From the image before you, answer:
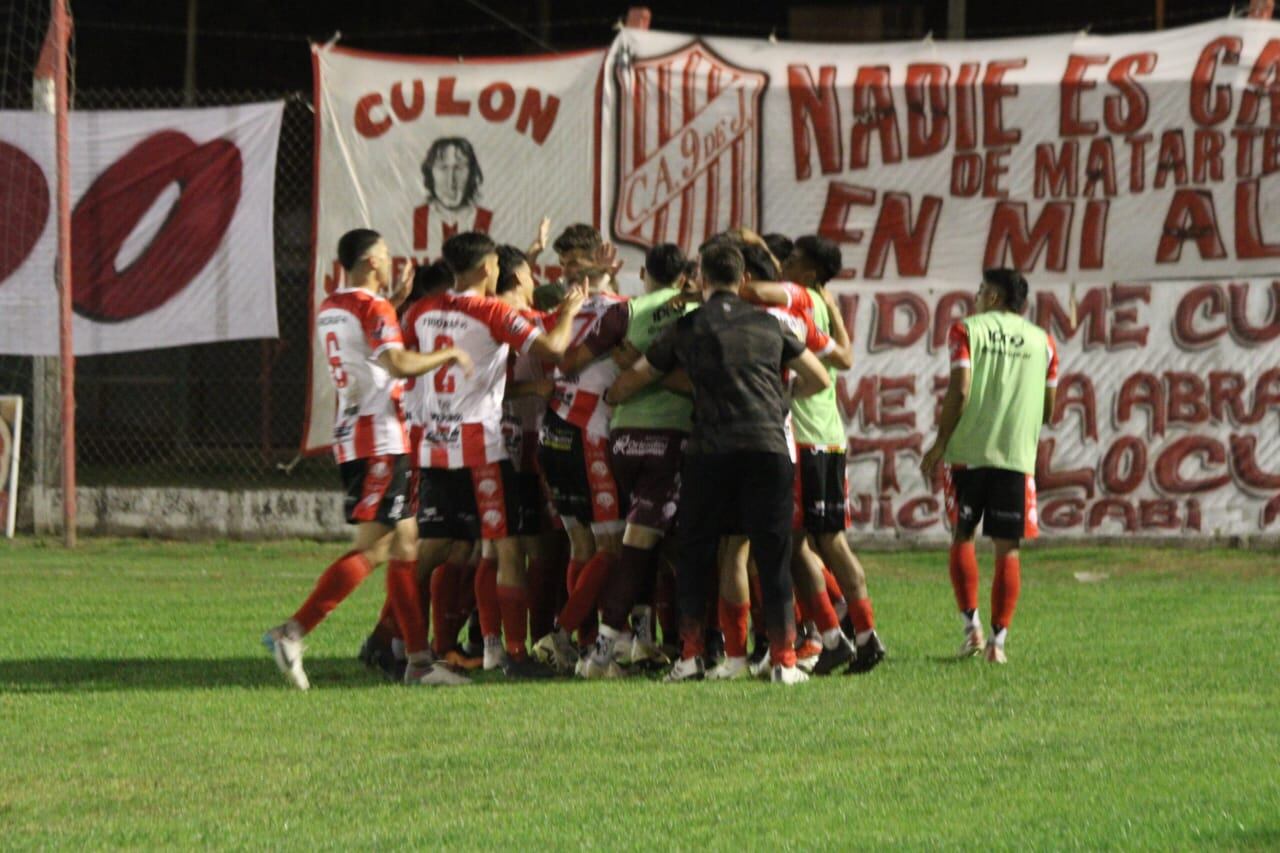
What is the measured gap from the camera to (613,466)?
9.82 metres

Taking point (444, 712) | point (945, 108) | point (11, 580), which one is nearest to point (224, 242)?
point (11, 580)

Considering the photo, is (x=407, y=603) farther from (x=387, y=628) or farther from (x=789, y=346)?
(x=789, y=346)

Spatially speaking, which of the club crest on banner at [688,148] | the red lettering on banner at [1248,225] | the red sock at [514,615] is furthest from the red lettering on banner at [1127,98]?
the red sock at [514,615]

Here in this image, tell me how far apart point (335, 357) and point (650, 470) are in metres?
1.52

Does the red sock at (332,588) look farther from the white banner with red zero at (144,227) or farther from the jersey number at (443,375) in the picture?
the white banner with red zero at (144,227)

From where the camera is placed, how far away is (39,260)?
1675 centimetres

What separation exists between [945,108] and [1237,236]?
2.39m

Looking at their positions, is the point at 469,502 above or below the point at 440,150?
below

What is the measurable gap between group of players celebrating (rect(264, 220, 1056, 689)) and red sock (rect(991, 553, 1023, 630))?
16 millimetres

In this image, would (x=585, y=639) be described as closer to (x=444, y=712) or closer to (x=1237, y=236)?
(x=444, y=712)

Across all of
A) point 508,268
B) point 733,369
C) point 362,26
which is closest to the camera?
point 733,369

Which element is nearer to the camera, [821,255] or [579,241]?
[821,255]

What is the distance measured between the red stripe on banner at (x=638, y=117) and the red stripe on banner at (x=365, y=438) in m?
7.42

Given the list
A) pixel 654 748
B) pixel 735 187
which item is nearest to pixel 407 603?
pixel 654 748
